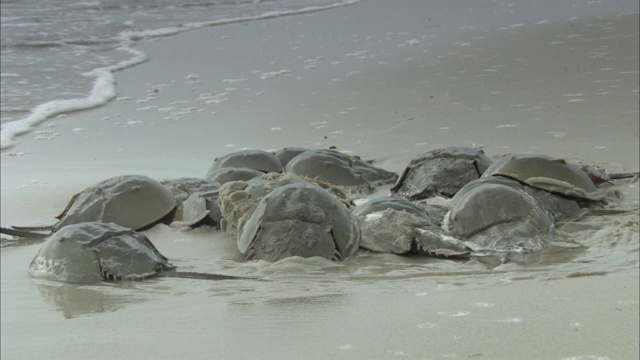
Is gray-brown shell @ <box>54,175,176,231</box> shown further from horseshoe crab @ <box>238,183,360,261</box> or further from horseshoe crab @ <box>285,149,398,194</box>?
horseshoe crab @ <box>285,149,398,194</box>

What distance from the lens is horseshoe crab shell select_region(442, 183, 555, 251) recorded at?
345 centimetres

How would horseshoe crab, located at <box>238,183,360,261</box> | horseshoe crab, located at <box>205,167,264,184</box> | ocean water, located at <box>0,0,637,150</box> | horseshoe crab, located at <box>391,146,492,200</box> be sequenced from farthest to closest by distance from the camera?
ocean water, located at <box>0,0,637,150</box>, horseshoe crab, located at <box>205,167,264,184</box>, horseshoe crab, located at <box>391,146,492,200</box>, horseshoe crab, located at <box>238,183,360,261</box>

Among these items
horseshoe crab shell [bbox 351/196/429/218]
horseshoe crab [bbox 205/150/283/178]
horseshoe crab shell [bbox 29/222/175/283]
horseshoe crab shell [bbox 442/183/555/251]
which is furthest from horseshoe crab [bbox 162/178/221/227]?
horseshoe crab shell [bbox 442/183/555/251]

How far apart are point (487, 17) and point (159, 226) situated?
25.0 feet

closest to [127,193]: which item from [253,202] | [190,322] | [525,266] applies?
[253,202]

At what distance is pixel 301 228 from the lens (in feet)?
11.3

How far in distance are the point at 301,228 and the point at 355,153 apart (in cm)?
212

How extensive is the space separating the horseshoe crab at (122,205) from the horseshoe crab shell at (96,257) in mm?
577

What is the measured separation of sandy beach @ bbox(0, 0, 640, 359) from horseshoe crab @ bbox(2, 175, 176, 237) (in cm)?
11

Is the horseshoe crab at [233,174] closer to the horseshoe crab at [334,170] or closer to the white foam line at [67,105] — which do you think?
the horseshoe crab at [334,170]

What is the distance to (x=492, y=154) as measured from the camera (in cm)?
520

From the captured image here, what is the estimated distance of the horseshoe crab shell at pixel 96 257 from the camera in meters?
3.29

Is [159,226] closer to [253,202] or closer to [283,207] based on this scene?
[253,202]

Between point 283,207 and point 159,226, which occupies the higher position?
point 283,207
